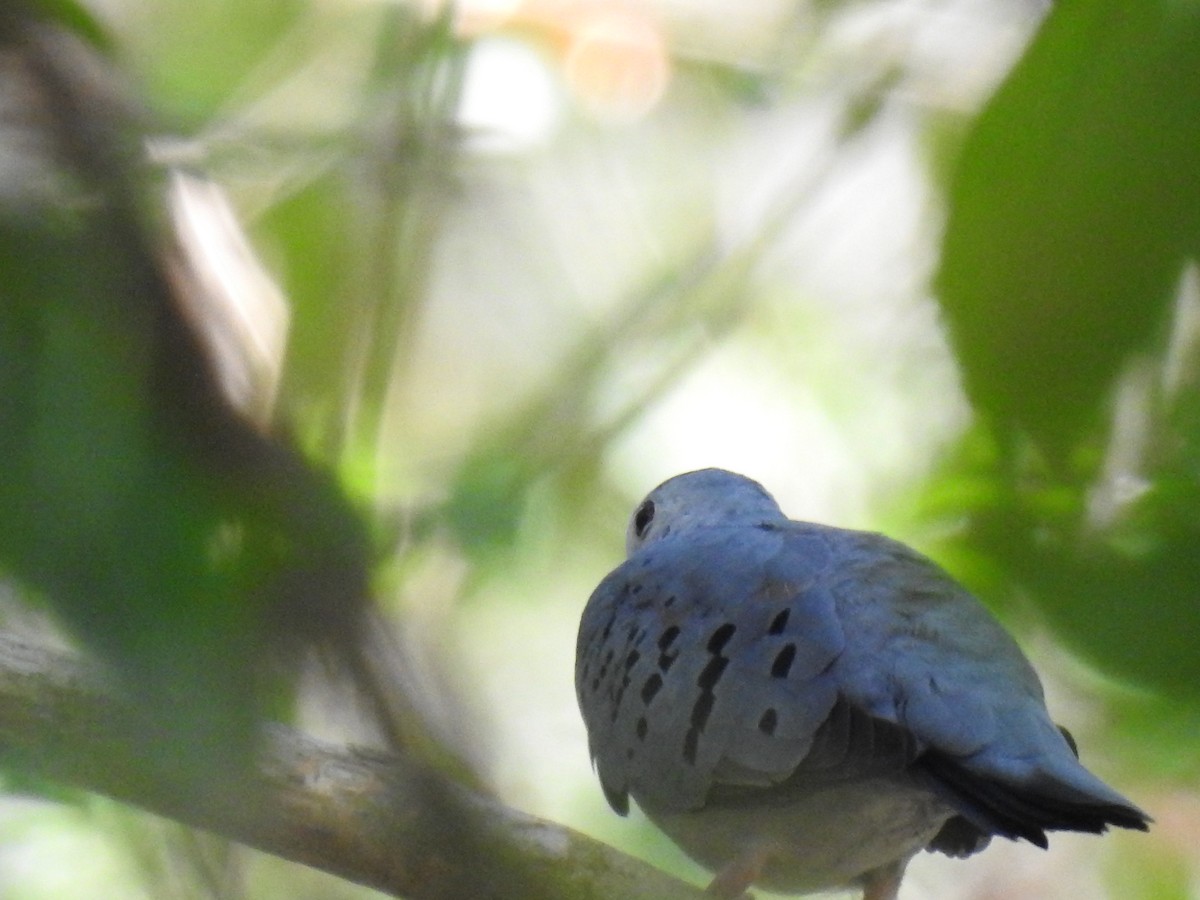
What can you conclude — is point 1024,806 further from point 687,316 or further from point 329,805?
point 687,316

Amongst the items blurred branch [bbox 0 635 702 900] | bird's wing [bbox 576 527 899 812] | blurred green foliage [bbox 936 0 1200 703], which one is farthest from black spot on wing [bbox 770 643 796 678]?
blurred green foliage [bbox 936 0 1200 703]

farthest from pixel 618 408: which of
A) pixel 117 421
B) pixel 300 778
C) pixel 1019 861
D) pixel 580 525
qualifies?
pixel 117 421

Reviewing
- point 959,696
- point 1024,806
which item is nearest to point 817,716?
point 959,696

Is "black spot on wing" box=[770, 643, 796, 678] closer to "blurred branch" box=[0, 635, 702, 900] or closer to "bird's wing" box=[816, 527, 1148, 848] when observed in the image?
"bird's wing" box=[816, 527, 1148, 848]

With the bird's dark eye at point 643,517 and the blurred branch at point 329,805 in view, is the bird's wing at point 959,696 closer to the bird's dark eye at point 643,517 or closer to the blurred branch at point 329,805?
the blurred branch at point 329,805

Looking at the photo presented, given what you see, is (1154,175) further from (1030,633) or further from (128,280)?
(128,280)

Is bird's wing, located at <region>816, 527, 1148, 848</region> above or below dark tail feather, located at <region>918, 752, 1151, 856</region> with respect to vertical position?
above
